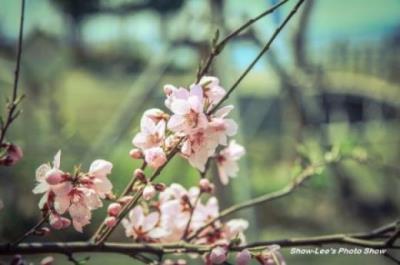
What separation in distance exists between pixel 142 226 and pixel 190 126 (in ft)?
0.60

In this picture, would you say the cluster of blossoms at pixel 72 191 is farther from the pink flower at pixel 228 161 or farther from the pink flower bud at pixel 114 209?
the pink flower at pixel 228 161

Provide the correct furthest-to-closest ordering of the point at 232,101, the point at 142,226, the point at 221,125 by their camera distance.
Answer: the point at 232,101, the point at 142,226, the point at 221,125

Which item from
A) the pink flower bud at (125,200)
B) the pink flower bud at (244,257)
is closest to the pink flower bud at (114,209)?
the pink flower bud at (125,200)

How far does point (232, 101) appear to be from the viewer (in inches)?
63.3

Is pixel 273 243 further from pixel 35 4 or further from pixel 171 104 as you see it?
pixel 35 4

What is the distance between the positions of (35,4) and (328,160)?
2.45m

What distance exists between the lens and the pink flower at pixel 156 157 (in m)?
0.45

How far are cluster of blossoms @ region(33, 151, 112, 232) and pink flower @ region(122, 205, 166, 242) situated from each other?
110mm

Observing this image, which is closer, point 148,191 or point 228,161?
point 148,191

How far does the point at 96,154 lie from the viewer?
76.3 inches

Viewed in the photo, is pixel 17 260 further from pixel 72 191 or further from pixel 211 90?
pixel 211 90

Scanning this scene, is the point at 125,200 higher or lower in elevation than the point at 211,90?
lower

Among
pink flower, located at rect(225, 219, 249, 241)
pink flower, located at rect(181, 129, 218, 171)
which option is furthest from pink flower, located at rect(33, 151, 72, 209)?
pink flower, located at rect(225, 219, 249, 241)

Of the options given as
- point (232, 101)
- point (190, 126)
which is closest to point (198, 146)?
point (190, 126)
